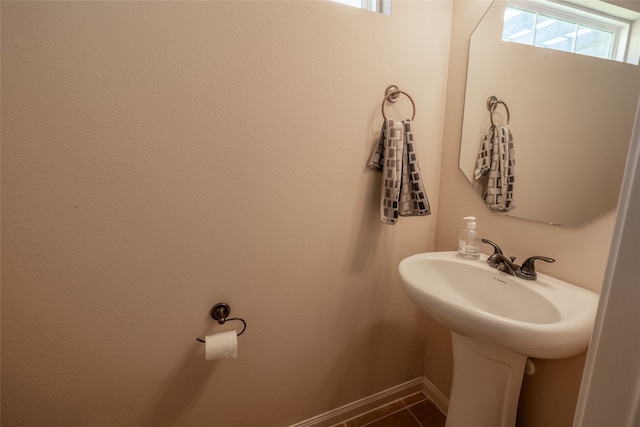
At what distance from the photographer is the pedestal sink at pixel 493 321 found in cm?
67

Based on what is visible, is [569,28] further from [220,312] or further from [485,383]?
[220,312]

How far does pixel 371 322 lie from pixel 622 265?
Result: 3.52 feet

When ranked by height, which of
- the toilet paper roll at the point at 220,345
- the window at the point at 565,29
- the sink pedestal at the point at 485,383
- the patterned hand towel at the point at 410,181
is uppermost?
the window at the point at 565,29

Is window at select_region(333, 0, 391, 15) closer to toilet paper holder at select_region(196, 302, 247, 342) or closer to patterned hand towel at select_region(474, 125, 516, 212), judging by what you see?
patterned hand towel at select_region(474, 125, 516, 212)

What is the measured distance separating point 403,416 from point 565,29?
67.6 inches

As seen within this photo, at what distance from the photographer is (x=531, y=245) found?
3.29 ft

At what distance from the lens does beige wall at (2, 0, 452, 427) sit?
77 cm

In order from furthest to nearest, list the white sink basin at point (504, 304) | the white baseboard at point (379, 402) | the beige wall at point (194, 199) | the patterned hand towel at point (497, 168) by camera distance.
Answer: the white baseboard at point (379, 402), the patterned hand towel at point (497, 168), the beige wall at point (194, 199), the white sink basin at point (504, 304)

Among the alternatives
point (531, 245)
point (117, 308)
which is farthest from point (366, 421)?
point (117, 308)

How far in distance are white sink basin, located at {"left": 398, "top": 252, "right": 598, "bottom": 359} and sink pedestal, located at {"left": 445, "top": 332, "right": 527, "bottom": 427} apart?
14 centimetres

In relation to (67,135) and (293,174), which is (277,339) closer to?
(293,174)

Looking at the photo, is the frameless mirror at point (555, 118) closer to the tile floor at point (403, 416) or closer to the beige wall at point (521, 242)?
the beige wall at point (521, 242)

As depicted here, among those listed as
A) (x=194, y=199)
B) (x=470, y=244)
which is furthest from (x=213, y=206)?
(x=470, y=244)

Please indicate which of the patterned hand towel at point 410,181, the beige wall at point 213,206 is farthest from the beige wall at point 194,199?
the patterned hand towel at point 410,181
